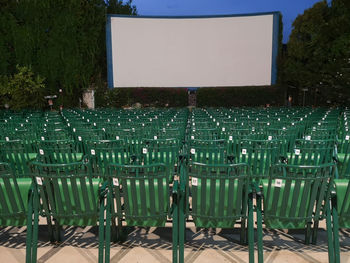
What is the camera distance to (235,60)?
75.8 feet

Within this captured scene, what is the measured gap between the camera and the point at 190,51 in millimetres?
23250

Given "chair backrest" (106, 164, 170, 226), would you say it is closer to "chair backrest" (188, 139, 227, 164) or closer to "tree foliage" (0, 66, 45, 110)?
"chair backrest" (188, 139, 227, 164)

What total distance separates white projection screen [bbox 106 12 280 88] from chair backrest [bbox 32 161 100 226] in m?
21.2

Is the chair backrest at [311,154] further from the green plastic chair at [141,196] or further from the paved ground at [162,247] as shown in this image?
the green plastic chair at [141,196]

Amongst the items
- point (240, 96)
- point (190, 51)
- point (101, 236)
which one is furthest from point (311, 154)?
point (240, 96)

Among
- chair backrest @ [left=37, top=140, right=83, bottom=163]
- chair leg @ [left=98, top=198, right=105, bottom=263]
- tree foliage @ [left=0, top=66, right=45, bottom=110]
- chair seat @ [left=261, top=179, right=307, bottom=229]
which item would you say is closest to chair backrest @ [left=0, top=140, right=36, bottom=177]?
chair backrest @ [left=37, top=140, right=83, bottom=163]

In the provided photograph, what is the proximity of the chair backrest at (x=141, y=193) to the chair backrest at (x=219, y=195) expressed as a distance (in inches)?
9.5

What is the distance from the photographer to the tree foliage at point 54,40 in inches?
742

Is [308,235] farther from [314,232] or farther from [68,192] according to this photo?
[68,192]

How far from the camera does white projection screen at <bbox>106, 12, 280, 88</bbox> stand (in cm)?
2247

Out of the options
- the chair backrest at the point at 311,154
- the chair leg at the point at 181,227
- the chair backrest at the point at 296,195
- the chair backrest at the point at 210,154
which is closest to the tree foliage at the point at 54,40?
the chair backrest at the point at 210,154

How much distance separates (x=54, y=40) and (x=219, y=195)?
2011 centimetres

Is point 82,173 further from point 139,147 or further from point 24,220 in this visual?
point 139,147

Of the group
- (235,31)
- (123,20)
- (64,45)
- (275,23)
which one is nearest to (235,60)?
(235,31)
